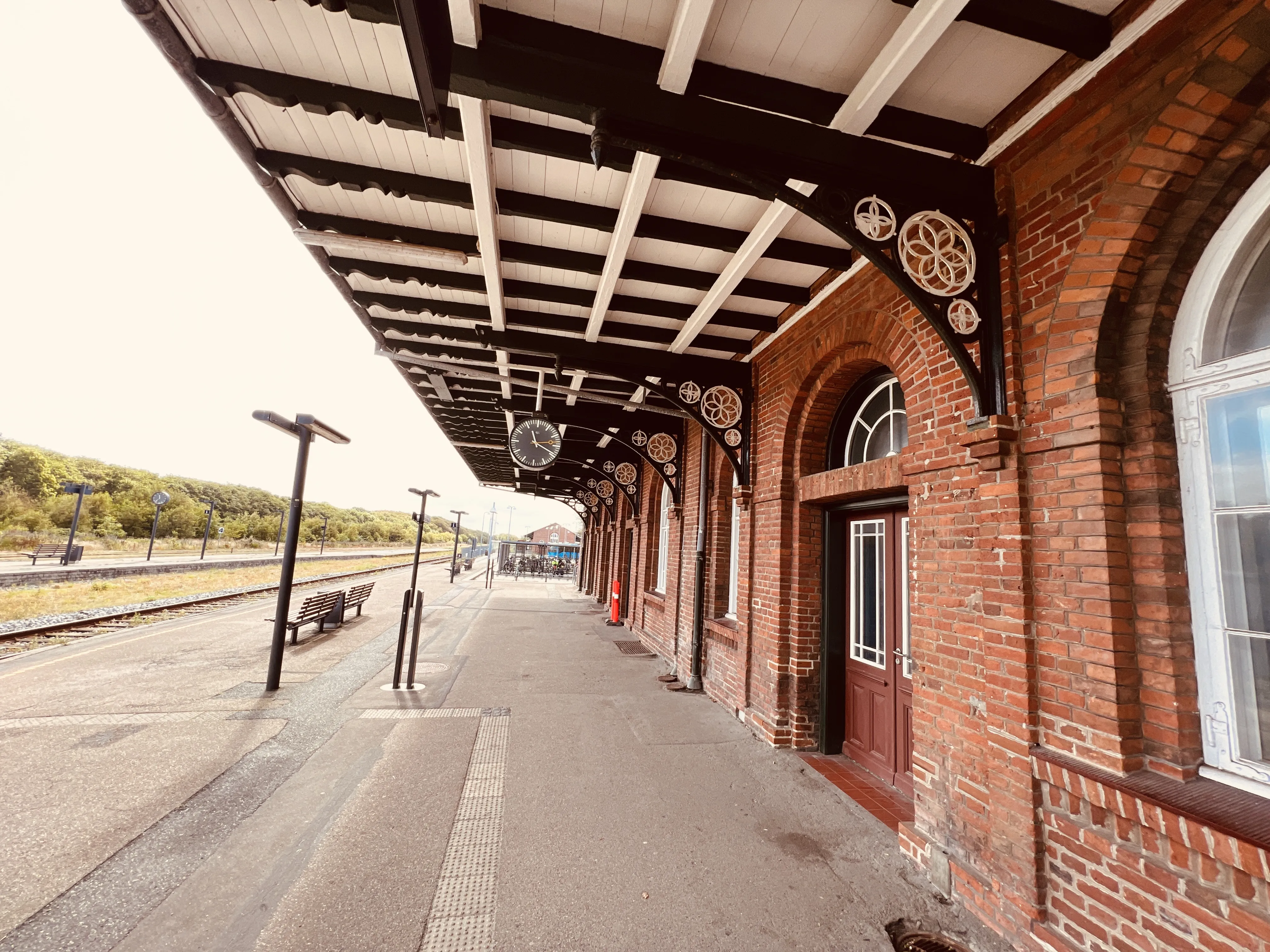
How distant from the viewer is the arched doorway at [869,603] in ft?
13.5

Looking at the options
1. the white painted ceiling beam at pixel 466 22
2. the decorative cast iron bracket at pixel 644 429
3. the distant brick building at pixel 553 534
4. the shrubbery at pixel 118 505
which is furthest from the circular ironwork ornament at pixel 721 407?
the distant brick building at pixel 553 534

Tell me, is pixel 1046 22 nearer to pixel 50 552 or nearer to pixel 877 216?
pixel 877 216

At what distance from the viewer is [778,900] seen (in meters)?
2.78

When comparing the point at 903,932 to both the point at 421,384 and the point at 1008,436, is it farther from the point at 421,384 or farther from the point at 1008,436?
the point at 421,384

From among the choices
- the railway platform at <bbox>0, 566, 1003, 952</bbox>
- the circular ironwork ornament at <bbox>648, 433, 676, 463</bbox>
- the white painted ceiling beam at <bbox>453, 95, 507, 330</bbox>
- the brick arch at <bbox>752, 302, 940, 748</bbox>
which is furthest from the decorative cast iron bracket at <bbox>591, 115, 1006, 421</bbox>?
the circular ironwork ornament at <bbox>648, 433, 676, 463</bbox>

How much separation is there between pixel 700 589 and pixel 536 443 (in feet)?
10.9

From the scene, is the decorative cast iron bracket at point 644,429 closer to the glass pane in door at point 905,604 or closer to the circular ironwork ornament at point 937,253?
the glass pane in door at point 905,604

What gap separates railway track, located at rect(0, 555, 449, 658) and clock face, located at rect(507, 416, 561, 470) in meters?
7.49

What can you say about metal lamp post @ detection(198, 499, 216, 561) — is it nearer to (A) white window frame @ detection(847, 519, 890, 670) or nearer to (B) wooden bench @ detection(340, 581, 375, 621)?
(B) wooden bench @ detection(340, 581, 375, 621)

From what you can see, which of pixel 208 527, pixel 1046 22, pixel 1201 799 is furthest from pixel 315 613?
pixel 208 527

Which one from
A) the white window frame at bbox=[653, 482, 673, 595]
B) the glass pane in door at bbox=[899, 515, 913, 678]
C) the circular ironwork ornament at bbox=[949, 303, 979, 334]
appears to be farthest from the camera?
the white window frame at bbox=[653, 482, 673, 595]

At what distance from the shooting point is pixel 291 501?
5.91 m

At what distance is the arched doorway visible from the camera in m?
4.11

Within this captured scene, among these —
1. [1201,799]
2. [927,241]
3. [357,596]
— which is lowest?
[357,596]
